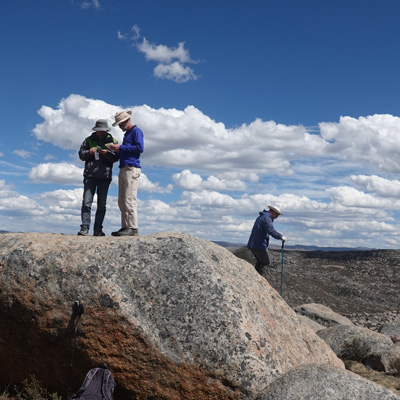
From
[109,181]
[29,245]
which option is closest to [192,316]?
[29,245]

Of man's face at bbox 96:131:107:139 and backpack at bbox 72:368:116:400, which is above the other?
man's face at bbox 96:131:107:139

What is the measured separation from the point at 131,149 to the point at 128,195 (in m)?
1.16

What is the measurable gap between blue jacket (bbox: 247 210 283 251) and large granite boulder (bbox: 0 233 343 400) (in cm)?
779

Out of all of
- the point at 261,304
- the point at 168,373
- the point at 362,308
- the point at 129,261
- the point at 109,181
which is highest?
the point at 109,181

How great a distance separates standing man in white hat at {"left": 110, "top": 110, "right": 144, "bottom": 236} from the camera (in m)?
11.6

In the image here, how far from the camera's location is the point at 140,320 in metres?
7.87

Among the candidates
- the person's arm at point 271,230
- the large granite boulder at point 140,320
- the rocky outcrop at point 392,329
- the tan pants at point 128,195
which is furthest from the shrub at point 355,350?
the tan pants at point 128,195

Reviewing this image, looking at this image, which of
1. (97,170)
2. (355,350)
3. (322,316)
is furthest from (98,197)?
(322,316)

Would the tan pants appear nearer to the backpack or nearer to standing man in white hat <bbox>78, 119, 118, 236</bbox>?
standing man in white hat <bbox>78, 119, 118, 236</bbox>

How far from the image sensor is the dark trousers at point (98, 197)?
12.1 metres

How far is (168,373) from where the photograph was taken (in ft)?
25.6

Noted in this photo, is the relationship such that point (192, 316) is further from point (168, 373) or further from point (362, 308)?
point (362, 308)

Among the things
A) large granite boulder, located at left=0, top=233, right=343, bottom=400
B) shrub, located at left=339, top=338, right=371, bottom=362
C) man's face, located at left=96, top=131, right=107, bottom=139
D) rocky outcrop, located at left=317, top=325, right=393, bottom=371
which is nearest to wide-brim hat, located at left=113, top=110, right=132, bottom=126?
man's face, located at left=96, top=131, right=107, bottom=139

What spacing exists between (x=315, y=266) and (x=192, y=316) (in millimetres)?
46632
